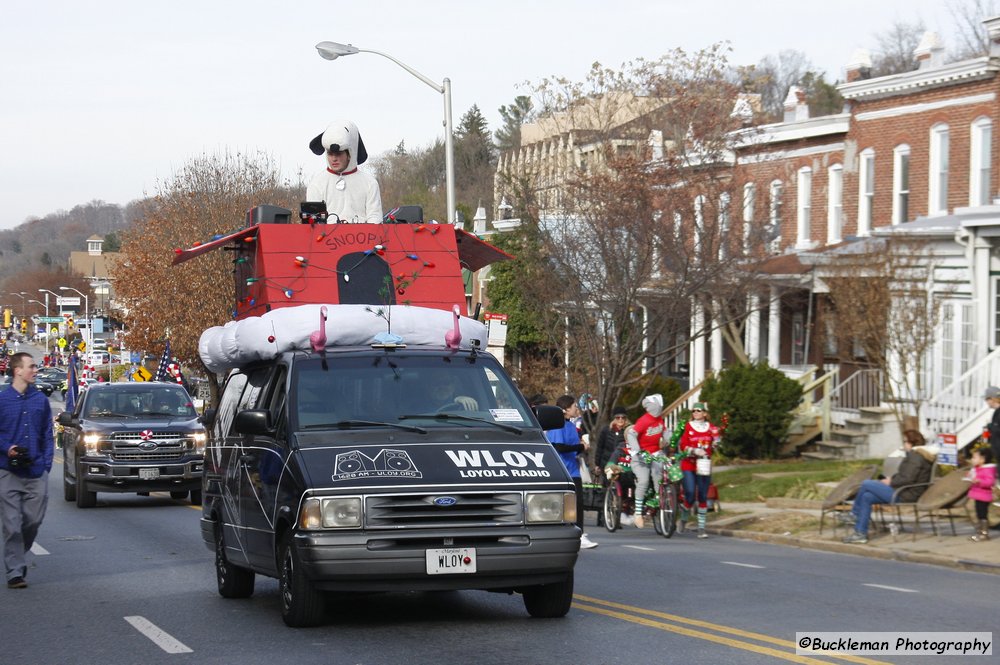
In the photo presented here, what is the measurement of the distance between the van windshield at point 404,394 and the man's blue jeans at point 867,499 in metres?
8.58

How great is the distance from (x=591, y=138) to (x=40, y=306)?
480ft

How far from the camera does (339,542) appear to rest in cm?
896

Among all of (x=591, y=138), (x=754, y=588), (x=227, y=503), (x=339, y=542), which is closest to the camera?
(x=339, y=542)

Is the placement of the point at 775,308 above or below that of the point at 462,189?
below

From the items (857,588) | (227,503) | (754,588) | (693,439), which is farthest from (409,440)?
(693,439)

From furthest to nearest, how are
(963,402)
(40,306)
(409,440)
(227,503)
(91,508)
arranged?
1. (40,306)
2. (963,402)
3. (91,508)
4. (227,503)
5. (409,440)

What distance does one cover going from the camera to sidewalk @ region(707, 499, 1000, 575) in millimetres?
15870

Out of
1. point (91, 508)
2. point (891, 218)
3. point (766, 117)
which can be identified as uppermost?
point (766, 117)

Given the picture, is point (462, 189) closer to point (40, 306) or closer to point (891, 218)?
point (891, 218)

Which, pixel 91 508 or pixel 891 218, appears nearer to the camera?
pixel 91 508

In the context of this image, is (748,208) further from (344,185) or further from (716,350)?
(344,185)

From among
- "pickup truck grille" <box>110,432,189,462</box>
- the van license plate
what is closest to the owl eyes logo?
the van license plate

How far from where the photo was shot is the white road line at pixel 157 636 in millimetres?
9156

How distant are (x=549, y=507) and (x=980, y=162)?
75.2 feet
